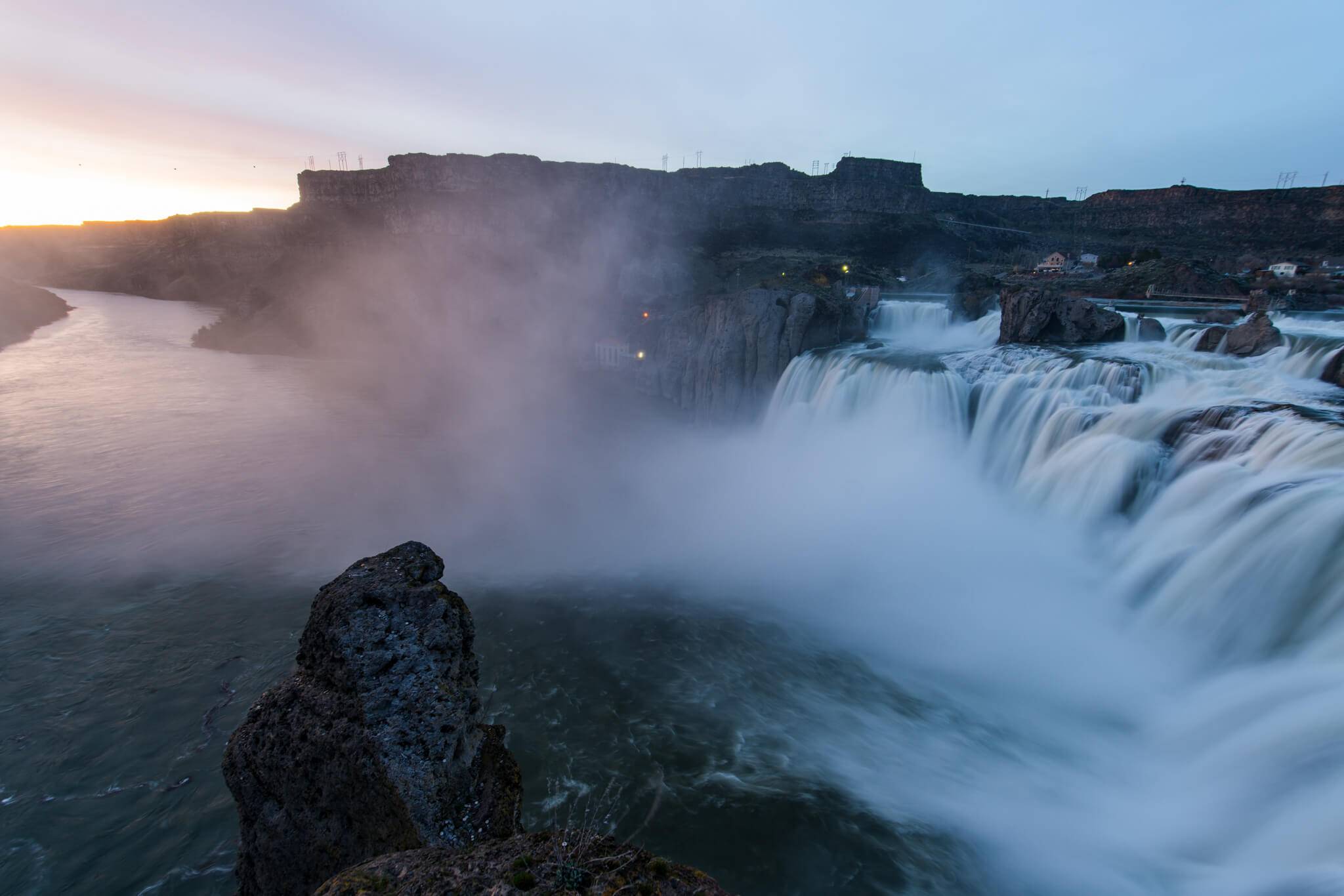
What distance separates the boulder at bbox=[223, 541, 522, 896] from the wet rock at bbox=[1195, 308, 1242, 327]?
25.5 meters

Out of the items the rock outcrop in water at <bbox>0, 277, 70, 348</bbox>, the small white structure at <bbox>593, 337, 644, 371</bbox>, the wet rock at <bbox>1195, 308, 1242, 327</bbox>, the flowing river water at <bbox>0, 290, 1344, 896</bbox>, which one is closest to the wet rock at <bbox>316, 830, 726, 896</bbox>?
the flowing river water at <bbox>0, 290, 1344, 896</bbox>

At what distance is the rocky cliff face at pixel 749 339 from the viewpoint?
27.5 metres

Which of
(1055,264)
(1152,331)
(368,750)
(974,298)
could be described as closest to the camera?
(368,750)

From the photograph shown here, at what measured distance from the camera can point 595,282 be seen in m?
48.9

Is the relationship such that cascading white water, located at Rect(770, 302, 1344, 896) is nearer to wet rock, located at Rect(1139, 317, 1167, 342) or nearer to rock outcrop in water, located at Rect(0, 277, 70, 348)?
wet rock, located at Rect(1139, 317, 1167, 342)

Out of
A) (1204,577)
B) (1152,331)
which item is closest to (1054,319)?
(1152,331)

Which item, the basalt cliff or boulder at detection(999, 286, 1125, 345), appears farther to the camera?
→ the basalt cliff

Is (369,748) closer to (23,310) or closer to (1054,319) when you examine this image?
(1054,319)

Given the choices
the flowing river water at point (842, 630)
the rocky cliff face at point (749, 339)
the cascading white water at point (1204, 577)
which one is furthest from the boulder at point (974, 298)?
the cascading white water at point (1204, 577)

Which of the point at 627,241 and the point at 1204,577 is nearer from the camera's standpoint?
the point at 1204,577

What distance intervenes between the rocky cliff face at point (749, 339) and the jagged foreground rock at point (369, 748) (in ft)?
80.5

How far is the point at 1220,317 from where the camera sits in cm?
2025

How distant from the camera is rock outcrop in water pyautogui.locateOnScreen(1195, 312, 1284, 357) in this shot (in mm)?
16141

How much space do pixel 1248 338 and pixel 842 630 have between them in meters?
15.1
